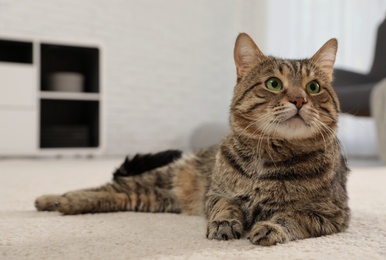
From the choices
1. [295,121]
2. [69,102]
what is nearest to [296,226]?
[295,121]

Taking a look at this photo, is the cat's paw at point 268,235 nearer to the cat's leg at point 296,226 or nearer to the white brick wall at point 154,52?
the cat's leg at point 296,226

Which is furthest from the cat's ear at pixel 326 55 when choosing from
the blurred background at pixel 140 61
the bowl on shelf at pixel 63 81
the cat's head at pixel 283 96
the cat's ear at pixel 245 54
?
the bowl on shelf at pixel 63 81

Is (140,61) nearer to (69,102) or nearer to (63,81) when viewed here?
(69,102)

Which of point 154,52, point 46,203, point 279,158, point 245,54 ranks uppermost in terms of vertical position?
point 154,52

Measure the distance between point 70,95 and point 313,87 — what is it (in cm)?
310

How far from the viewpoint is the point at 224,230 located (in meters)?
0.96

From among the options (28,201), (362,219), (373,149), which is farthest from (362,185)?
(373,149)

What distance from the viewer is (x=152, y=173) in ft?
4.76

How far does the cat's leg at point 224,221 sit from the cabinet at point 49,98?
287cm

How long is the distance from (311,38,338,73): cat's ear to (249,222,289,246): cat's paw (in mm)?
445

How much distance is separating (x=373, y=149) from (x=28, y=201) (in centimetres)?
403

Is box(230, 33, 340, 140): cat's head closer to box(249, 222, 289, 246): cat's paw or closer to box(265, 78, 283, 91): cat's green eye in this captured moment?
box(265, 78, 283, 91): cat's green eye

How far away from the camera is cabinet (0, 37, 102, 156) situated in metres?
3.62

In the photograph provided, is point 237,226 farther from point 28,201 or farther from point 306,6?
point 306,6
